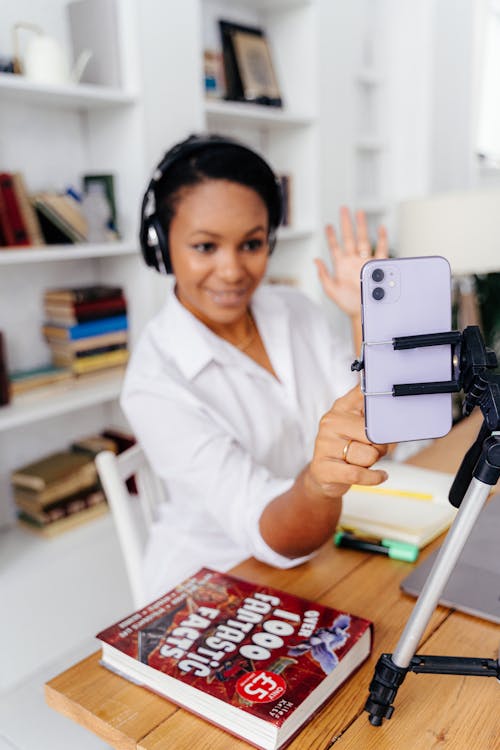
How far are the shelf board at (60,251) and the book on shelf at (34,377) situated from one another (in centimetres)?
34

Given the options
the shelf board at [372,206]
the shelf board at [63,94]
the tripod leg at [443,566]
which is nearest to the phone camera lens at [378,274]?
the tripod leg at [443,566]

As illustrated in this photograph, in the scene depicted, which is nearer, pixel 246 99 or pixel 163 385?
pixel 163 385

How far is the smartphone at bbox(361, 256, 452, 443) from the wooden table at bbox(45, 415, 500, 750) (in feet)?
0.90

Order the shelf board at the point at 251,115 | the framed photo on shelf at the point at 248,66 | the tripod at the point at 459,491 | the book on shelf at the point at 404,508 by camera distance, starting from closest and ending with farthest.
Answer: the tripod at the point at 459,491, the book on shelf at the point at 404,508, the shelf board at the point at 251,115, the framed photo on shelf at the point at 248,66

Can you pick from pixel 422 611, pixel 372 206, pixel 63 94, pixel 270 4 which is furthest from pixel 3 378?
pixel 372 206

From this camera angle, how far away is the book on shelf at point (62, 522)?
204 centimetres

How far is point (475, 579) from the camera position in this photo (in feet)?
2.73

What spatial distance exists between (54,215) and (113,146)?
36 centimetres

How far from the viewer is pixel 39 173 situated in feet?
6.98

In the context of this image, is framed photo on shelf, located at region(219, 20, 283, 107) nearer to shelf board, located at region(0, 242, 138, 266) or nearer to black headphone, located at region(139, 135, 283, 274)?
shelf board, located at region(0, 242, 138, 266)

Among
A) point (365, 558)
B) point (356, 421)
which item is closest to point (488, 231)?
point (365, 558)

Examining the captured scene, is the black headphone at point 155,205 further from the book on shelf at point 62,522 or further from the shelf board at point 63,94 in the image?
the book on shelf at point 62,522

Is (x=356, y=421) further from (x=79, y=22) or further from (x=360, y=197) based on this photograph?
(x=360, y=197)

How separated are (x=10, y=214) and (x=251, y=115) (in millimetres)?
1087
